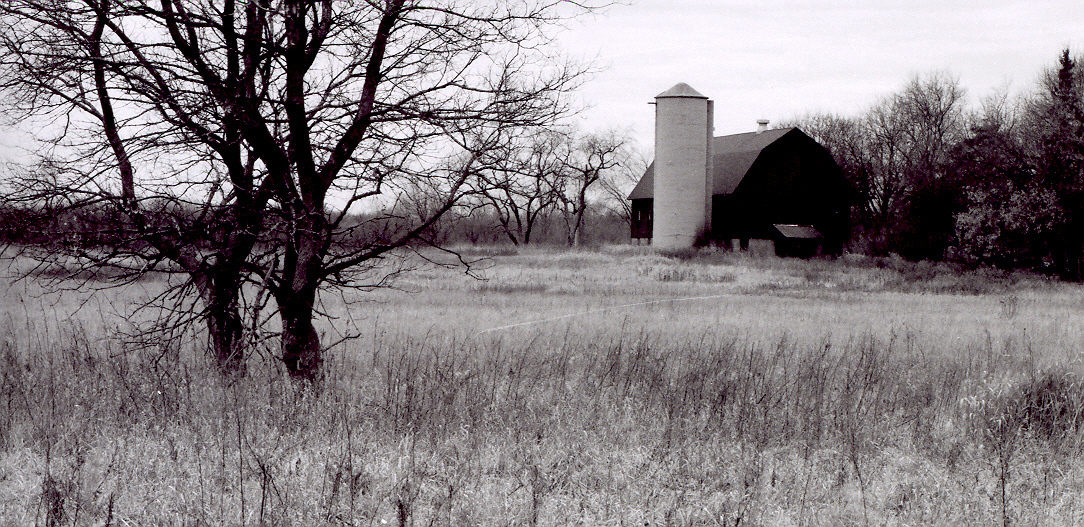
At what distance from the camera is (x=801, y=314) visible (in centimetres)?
1988

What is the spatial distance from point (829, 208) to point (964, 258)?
547 inches

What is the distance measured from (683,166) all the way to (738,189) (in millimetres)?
3158

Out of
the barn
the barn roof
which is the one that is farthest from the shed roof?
the barn roof

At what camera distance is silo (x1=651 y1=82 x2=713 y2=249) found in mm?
48344

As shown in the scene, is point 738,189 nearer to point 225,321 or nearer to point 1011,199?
point 1011,199

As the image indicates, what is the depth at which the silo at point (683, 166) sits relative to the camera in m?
48.3

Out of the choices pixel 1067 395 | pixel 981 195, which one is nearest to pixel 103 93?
pixel 1067 395

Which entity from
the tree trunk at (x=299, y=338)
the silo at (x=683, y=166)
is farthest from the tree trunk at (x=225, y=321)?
the silo at (x=683, y=166)

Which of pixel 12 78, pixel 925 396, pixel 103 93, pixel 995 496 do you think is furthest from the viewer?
pixel 925 396

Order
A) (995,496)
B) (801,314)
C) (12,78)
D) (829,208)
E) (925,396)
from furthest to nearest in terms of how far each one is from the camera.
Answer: (829,208) → (801,314) → (925,396) → (12,78) → (995,496)

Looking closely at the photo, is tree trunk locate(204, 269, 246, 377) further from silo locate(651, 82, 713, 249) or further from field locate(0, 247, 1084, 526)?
silo locate(651, 82, 713, 249)

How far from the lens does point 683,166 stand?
48438 mm

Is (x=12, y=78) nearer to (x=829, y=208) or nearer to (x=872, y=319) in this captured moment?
(x=872, y=319)

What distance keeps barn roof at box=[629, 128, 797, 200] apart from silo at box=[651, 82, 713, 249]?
1698mm
